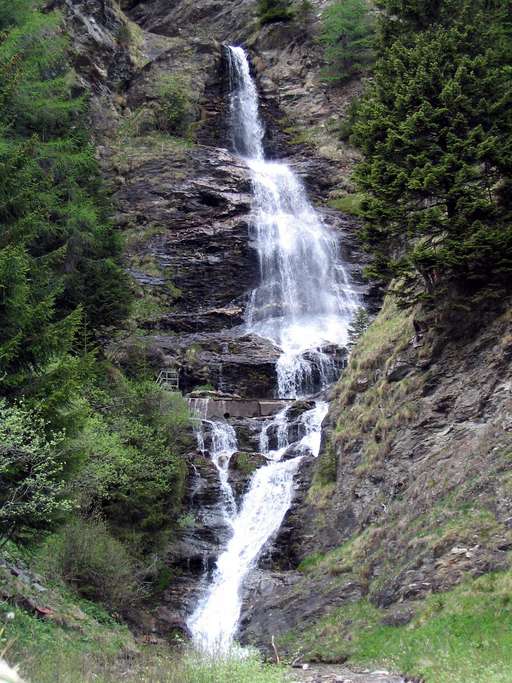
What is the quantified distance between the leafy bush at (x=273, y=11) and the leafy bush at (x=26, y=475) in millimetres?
50059

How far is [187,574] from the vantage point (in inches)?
810

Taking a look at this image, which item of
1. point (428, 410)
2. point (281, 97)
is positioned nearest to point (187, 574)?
point (428, 410)

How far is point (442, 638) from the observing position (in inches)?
451

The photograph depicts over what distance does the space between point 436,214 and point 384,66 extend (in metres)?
6.33

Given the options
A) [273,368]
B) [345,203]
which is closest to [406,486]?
[273,368]

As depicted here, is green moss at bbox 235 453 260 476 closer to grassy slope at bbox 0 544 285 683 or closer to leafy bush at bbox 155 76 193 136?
grassy slope at bbox 0 544 285 683

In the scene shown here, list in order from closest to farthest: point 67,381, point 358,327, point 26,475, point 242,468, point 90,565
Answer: point 26,475
point 67,381
point 90,565
point 242,468
point 358,327

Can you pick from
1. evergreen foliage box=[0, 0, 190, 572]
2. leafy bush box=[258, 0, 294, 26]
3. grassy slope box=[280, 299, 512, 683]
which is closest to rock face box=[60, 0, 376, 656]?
leafy bush box=[258, 0, 294, 26]

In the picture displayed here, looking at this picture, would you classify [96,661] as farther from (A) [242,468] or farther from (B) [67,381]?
(A) [242,468]

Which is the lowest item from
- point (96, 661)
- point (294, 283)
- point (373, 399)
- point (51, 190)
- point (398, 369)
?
point (294, 283)

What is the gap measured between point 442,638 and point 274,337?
2245cm

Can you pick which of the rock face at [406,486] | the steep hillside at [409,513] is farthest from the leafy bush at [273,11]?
the rock face at [406,486]

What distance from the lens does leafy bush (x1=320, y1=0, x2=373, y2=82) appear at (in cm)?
4916

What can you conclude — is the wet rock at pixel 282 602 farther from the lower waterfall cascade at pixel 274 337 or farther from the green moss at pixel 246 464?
the green moss at pixel 246 464
